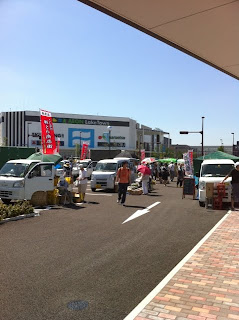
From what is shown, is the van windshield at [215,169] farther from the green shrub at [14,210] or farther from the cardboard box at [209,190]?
the green shrub at [14,210]

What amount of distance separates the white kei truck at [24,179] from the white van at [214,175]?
19.5 ft

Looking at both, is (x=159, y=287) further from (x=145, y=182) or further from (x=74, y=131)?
(x=74, y=131)

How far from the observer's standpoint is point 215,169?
1413 cm

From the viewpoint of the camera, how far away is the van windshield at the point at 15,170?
42.7 feet

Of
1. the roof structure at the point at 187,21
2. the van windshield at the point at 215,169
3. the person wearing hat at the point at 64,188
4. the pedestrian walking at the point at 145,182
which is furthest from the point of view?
the pedestrian walking at the point at 145,182

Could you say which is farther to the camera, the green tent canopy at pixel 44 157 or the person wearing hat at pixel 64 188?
the green tent canopy at pixel 44 157

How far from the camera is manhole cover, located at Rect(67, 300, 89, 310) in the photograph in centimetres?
418

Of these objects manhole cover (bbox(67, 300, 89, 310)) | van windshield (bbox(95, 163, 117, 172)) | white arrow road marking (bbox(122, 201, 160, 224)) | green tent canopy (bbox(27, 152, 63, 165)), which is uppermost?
green tent canopy (bbox(27, 152, 63, 165))

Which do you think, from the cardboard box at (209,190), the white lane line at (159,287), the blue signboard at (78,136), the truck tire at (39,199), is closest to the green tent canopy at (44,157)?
the truck tire at (39,199)

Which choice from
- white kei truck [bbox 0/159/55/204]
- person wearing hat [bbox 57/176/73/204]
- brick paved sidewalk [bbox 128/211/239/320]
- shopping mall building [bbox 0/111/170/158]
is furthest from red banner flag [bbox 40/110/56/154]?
shopping mall building [bbox 0/111/170/158]

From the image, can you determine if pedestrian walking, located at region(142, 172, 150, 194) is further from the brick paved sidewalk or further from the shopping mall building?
the shopping mall building

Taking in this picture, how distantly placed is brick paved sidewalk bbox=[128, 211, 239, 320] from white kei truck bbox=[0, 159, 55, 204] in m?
7.84

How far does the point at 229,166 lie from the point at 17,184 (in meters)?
8.71

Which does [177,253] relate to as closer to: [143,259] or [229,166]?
[143,259]
